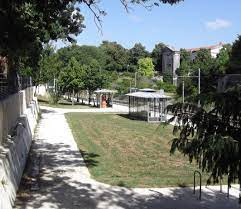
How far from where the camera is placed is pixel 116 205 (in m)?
11.6

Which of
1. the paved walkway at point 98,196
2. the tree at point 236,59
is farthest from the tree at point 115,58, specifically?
the paved walkway at point 98,196

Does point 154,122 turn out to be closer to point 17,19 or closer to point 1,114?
point 17,19

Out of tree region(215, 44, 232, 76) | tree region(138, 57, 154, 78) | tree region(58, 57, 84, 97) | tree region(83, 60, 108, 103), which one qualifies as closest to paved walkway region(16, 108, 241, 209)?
tree region(83, 60, 108, 103)

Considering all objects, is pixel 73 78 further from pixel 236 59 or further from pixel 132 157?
pixel 132 157

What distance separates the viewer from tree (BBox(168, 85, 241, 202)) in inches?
292

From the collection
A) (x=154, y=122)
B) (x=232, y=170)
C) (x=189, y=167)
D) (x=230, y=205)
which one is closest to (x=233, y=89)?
(x=232, y=170)

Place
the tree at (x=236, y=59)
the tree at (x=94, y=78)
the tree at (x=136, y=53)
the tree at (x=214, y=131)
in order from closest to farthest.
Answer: the tree at (x=214, y=131) < the tree at (x=94, y=78) < the tree at (x=236, y=59) < the tree at (x=136, y=53)

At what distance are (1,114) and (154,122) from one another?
24.2 m

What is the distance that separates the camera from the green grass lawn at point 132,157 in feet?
48.1

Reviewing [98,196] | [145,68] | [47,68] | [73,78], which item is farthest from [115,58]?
[98,196]

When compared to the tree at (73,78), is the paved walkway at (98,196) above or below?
below

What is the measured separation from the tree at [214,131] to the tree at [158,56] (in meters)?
135

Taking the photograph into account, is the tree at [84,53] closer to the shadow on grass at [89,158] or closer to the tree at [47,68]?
the tree at [47,68]

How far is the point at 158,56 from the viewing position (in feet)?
477
